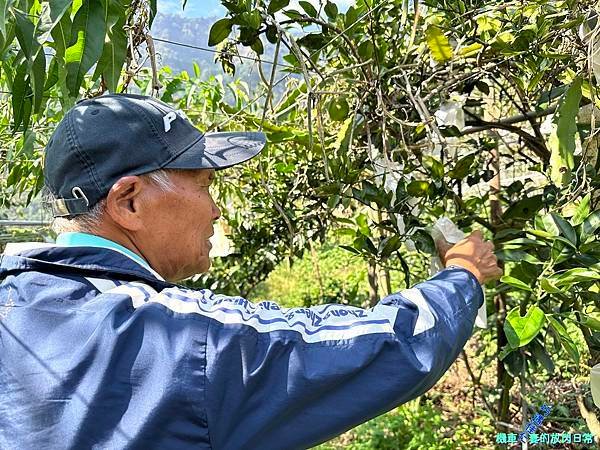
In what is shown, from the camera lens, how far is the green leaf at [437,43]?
4.13ft

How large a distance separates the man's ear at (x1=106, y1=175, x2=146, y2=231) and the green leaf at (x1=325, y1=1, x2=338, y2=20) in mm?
728

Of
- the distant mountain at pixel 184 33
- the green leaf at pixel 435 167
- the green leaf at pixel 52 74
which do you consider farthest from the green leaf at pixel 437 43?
the distant mountain at pixel 184 33

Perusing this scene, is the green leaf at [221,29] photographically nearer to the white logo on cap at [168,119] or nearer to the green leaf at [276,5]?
the green leaf at [276,5]

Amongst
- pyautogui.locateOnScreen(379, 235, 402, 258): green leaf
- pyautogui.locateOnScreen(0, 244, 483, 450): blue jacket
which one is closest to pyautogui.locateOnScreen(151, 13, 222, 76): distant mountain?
pyautogui.locateOnScreen(379, 235, 402, 258): green leaf

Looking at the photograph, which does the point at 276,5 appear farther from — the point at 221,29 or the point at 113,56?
the point at 113,56

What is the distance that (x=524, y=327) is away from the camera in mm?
957

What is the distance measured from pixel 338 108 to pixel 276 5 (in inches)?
14.1

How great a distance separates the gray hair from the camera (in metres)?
0.84

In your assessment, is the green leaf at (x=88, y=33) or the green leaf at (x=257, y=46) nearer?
the green leaf at (x=88, y=33)

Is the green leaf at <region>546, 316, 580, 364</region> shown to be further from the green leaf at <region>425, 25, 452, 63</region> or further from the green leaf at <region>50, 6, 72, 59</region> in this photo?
the green leaf at <region>50, 6, 72, 59</region>

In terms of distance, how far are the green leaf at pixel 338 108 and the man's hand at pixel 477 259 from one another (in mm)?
683

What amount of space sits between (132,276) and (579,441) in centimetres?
172

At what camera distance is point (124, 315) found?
71 cm

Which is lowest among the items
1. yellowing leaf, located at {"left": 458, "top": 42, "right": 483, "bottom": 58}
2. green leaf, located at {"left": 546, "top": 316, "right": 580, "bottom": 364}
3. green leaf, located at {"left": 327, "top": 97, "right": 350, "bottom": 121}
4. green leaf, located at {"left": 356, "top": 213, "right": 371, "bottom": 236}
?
green leaf, located at {"left": 546, "top": 316, "right": 580, "bottom": 364}
